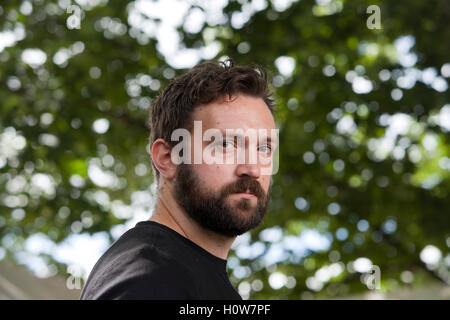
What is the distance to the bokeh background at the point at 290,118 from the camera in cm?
570

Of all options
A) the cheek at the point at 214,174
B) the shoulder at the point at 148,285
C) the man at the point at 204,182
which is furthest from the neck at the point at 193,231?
the shoulder at the point at 148,285

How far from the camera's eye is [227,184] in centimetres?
202

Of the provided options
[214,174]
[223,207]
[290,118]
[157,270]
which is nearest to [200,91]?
[214,174]

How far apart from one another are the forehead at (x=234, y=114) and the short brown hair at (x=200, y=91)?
26 mm

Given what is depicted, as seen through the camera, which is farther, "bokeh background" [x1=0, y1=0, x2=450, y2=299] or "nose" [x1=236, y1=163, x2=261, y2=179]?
"bokeh background" [x1=0, y1=0, x2=450, y2=299]

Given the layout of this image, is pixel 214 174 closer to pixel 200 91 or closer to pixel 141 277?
pixel 200 91

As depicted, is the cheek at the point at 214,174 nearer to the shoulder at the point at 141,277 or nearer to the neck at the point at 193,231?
the neck at the point at 193,231

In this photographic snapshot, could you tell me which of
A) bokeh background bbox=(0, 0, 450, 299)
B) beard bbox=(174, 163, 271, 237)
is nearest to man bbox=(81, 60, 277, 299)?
beard bbox=(174, 163, 271, 237)

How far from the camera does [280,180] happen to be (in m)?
6.54

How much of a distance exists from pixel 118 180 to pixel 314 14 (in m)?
4.17

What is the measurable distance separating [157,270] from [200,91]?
2.56ft

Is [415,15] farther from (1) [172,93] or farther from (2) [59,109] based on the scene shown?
(1) [172,93]

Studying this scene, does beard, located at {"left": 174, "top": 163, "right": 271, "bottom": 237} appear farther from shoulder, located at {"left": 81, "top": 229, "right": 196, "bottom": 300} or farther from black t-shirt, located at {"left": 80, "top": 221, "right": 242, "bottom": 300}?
shoulder, located at {"left": 81, "top": 229, "right": 196, "bottom": 300}

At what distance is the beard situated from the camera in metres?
2.02
